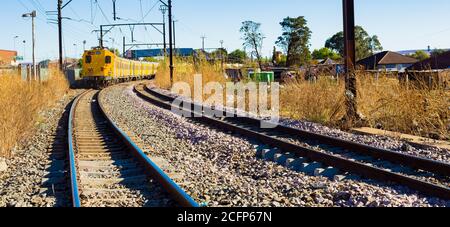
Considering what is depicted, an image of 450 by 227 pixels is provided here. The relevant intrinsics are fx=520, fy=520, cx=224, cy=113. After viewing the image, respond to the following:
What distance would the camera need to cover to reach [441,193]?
5773 mm

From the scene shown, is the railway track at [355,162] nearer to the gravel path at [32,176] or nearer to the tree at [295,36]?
the gravel path at [32,176]

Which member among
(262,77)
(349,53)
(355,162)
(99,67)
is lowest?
(355,162)

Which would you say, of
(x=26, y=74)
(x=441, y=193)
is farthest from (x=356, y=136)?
(x=26, y=74)

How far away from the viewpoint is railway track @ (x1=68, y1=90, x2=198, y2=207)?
19.7ft

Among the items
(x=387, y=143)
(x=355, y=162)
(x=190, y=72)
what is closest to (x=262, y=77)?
(x=190, y=72)

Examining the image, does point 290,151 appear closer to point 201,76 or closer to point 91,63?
point 201,76

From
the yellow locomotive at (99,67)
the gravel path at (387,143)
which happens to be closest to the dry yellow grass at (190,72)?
the yellow locomotive at (99,67)

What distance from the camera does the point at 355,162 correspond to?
7301 millimetres

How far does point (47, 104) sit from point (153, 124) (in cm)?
909

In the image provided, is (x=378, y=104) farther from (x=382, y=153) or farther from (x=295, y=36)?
(x=295, y=36)

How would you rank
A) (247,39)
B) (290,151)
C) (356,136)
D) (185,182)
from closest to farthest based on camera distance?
(185,182) → (290,151) → (356,136) → (247,39)

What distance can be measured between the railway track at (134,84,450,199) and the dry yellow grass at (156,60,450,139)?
2290mm

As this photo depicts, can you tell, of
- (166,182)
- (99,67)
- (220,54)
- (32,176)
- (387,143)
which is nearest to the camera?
(166,182)

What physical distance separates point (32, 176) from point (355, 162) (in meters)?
4.69
